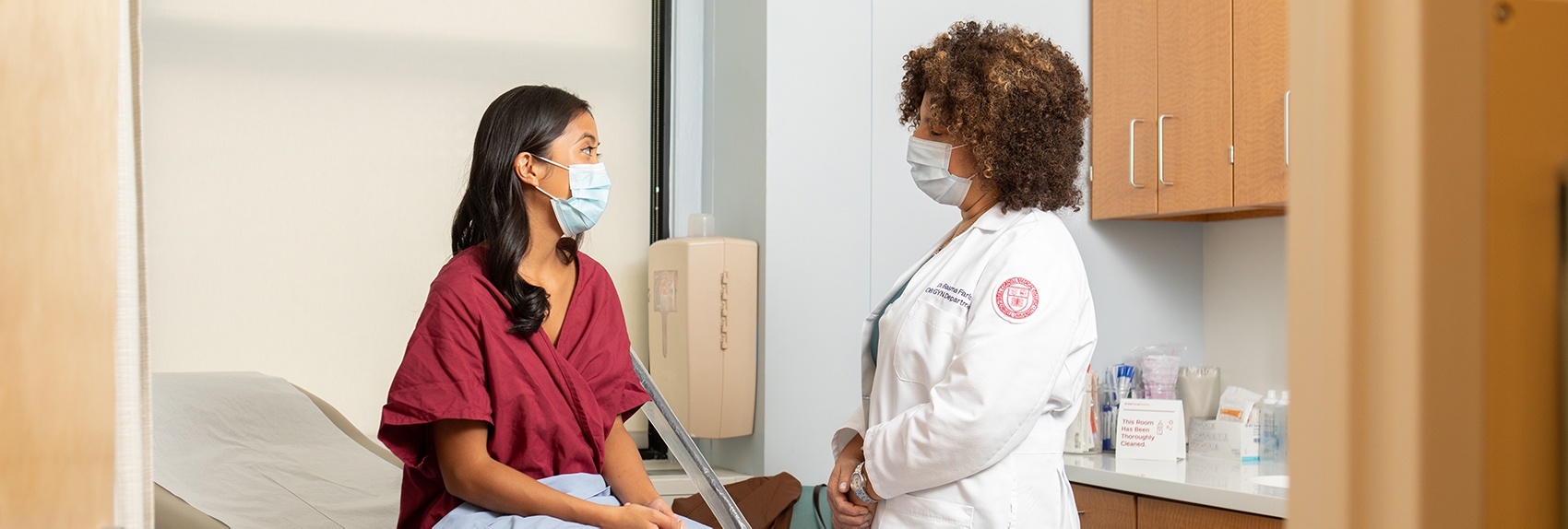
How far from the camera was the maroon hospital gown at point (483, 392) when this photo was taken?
49.1 inches

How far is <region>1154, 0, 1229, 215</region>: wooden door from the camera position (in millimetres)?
2232

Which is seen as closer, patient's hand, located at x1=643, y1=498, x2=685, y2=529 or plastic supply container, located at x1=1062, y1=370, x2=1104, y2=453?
patient's hand, located at x1=643, y1=498, x2=685, y2=529

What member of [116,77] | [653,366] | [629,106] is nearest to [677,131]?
[629,106]

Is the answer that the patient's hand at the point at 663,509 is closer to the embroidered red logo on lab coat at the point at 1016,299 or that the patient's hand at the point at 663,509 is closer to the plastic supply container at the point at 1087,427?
the embroidered red logo on lab coat at the point at 1016,299

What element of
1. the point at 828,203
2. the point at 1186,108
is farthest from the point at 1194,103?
the point at 828,203

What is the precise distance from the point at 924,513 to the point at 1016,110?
1.93 ft

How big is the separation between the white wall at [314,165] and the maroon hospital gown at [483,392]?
0.81m

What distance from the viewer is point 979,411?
1261 millimetres

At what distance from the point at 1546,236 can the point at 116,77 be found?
2.02ft

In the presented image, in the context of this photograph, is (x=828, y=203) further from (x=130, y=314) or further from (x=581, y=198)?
(x=130, y=314)

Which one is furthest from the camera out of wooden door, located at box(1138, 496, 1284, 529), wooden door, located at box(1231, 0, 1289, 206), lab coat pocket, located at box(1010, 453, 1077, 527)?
wooden door, located at box(1231, 0, 1289, 206)

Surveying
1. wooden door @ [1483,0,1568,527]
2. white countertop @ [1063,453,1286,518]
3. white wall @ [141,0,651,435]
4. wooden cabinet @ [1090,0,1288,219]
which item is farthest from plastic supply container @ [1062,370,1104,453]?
wooden door @ [1483,0,1568,527]

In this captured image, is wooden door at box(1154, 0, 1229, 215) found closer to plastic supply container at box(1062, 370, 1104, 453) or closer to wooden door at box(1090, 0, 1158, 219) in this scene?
wooden door at box(1090, 0, 1158, 219)

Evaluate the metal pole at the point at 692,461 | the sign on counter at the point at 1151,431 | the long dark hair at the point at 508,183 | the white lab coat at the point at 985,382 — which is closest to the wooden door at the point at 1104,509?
the sign on counter at the point at 1151,431
